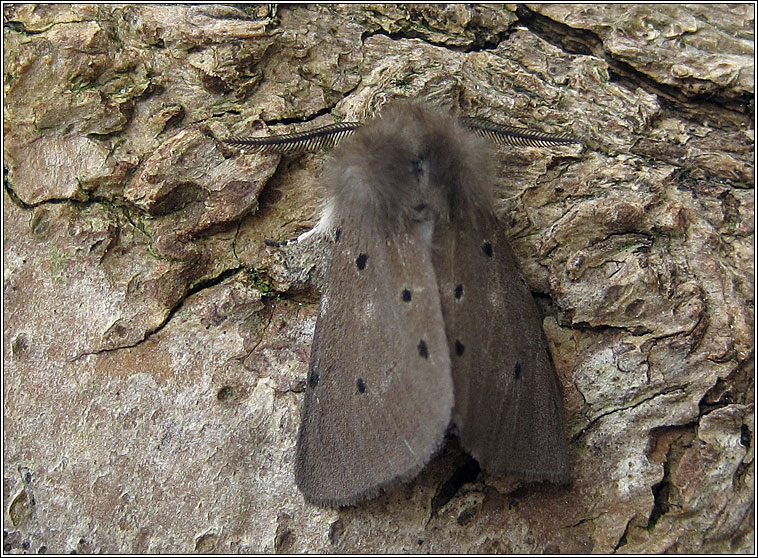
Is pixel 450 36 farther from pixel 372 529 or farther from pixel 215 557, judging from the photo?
pixel 215 557

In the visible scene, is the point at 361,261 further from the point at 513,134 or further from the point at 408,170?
the point at 513,134

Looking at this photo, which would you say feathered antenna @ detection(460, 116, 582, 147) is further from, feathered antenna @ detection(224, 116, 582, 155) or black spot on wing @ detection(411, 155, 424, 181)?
black spot on wing @ detection(411, 155, 424, 181)

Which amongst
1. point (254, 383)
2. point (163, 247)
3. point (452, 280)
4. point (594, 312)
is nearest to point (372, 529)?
point (254, 383)

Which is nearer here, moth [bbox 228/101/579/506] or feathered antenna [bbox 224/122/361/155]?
moth [bbox 228/101/579/506]

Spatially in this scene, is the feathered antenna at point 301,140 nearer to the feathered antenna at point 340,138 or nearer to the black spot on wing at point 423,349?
the feathered antenna at point 340,138

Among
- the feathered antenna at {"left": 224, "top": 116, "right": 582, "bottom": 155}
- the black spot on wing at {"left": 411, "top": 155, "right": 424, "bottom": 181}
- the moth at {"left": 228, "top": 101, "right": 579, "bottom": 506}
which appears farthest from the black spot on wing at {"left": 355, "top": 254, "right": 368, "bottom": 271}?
the feathered antenna at {"left": 224, "top": 116, "right": 582, "bottom": 155}
